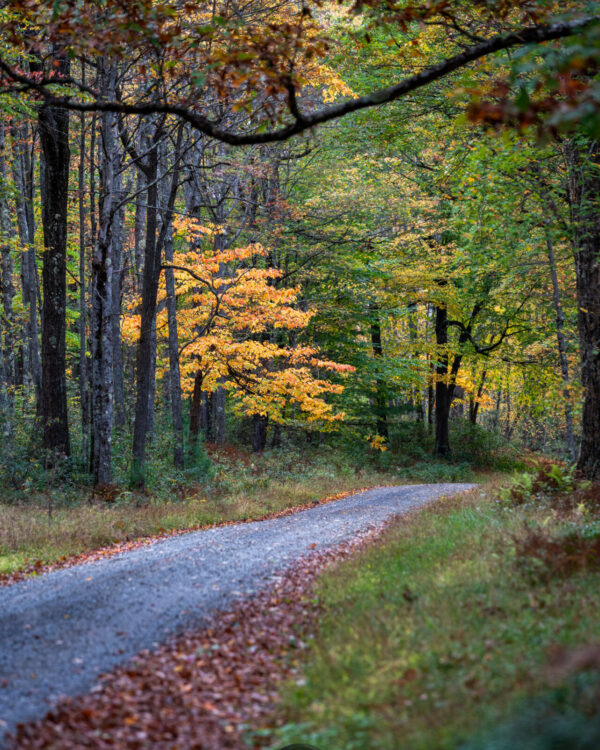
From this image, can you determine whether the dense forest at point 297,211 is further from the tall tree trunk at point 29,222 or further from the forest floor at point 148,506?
the forest floor at point 148,506

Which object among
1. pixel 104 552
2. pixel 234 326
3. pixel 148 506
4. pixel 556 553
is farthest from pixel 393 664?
pixel 234 326

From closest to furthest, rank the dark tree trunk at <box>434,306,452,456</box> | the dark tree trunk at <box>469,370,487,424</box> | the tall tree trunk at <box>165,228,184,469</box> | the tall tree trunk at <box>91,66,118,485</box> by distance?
the tall tree trunk at <box>91,66,118,485</box> < the tall tree trunk at <box>165,228,184,469</box> < the dark tree trunk at <box>434,306,452,456</box> < the dark tree trunk at <box>469,370,487,424</box>

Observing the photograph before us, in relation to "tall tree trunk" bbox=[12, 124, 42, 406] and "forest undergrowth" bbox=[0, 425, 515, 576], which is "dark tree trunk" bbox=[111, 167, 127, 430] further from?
"tall tree trunk" bbox=[12, 124, 42, 406]

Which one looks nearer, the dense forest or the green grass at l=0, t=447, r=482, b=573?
the dense forest

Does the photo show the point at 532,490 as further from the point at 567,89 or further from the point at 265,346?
the point at 265,346

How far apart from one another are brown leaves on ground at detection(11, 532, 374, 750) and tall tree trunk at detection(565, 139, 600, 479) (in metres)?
6.31

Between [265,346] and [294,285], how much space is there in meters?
6.41

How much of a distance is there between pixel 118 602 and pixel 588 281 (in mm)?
9197

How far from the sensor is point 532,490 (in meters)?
9.79

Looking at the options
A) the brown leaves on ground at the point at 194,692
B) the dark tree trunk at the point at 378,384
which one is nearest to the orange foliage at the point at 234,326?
the dark tree trunk at the point at 378,384

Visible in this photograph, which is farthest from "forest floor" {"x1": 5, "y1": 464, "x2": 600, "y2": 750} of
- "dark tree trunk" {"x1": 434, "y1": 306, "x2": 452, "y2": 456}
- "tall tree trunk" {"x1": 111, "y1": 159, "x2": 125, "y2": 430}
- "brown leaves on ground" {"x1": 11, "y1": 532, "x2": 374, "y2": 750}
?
"dark tree trunk" {"x1": 434, "y1": 306, "x2": 452, "y2": 456}

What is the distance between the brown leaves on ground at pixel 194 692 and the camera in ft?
12.1

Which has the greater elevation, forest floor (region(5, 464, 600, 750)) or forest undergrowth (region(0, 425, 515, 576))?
forest floor (region(5, 464, 600, 750))

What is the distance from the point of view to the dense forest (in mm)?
5621
